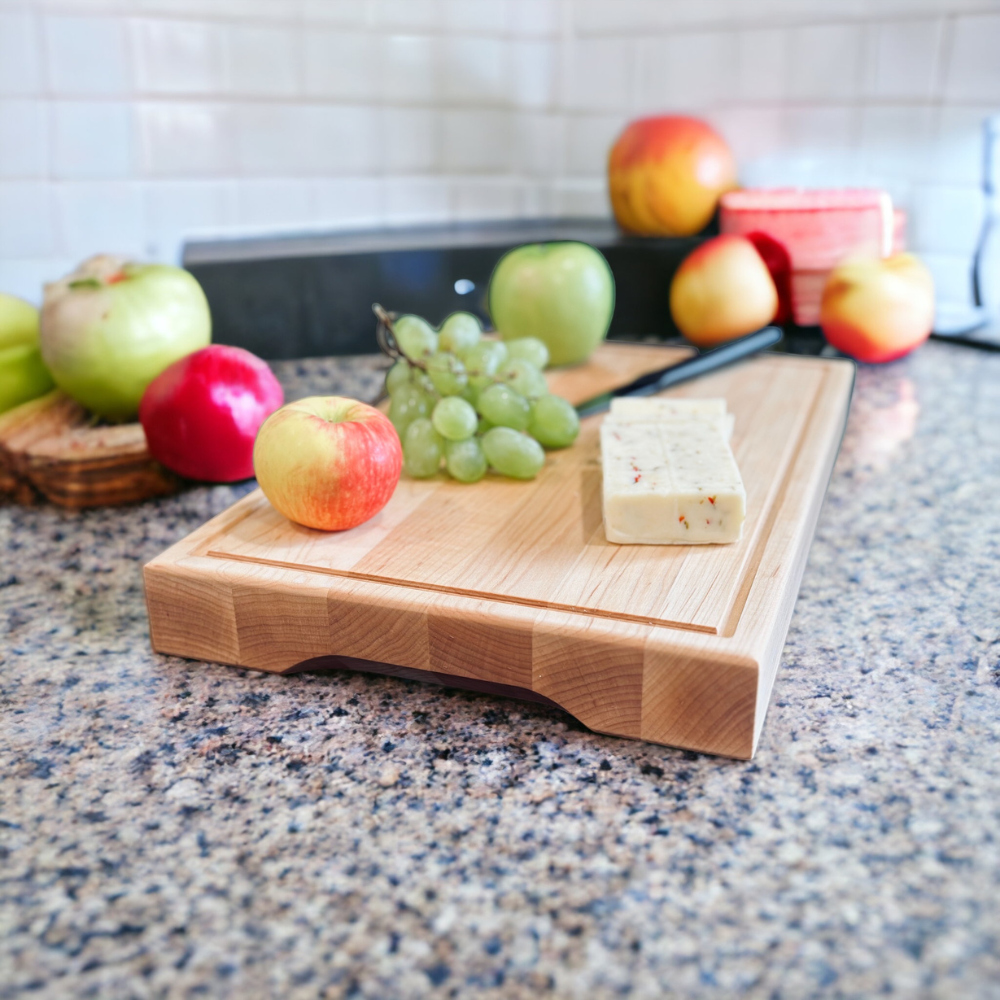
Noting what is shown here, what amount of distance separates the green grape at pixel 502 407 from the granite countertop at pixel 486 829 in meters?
0.30

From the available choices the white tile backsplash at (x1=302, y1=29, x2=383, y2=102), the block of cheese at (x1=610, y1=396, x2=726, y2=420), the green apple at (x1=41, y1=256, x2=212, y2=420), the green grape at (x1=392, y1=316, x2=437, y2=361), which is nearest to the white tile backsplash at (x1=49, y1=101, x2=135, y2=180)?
the white tile backsplash at (x1=302, y1=29, x2=383, y2=102)

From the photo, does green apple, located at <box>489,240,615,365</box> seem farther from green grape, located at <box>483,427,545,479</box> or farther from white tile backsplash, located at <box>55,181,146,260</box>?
white tile backsplash, located at <box>55,181,146,260</box>

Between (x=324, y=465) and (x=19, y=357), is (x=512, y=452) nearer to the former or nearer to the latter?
(x=324, y=465)

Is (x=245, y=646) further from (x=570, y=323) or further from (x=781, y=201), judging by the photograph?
(x=781, y=201)

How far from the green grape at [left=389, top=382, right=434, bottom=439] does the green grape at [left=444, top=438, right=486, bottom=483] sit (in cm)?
7

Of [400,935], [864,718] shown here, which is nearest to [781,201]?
[864,718]

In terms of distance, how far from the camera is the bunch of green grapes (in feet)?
2.82

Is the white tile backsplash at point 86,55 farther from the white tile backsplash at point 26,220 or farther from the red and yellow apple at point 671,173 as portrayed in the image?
the red and yellow apple at point 671,173

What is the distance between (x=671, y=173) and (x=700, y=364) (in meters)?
0.47

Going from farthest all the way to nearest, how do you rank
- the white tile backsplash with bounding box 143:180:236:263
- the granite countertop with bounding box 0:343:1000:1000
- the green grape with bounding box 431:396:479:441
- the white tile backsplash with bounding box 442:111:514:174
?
1. the white tile backsplash with bounding box 442:111:514:174
2. the white tile backsplash with bounding box 143:180:236:263
3. the green grape with bounding box 431:396:479:441
4. the granite countertop with bounding box 0:343:1000:1000

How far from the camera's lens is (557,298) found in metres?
1.23

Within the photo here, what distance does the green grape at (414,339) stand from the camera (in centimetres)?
98

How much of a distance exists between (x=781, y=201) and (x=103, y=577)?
109 cm

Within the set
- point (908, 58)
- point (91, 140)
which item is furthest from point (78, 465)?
point (908, 58)
